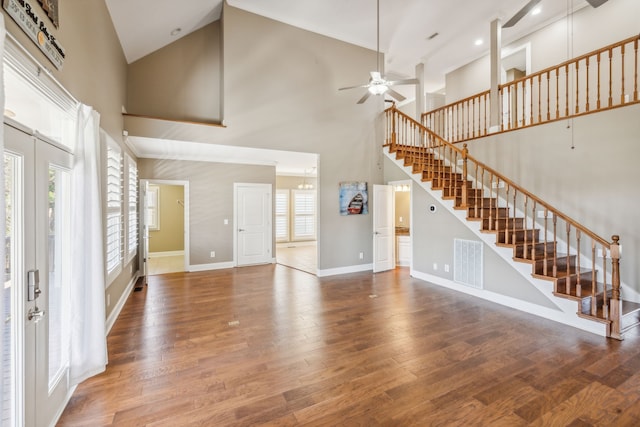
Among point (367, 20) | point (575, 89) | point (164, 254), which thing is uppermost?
point (367, 20)

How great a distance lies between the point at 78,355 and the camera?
2.42 metres

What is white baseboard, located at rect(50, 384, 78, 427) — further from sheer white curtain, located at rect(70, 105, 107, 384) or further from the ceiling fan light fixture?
the ceiling fan light fixture

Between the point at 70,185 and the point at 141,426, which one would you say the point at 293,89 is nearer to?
the point at 70,185

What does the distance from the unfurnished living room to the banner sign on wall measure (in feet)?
0.05

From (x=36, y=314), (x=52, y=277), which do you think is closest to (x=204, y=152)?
(x=52, y=277)

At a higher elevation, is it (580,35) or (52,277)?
(580,35)

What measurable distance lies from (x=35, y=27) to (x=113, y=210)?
8.45ft

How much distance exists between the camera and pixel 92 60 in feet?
10.1

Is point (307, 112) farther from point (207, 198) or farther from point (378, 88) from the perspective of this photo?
point (207, 198)

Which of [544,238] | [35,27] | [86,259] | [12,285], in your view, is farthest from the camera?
[544,238]

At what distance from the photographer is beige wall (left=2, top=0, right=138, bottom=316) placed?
2270mm

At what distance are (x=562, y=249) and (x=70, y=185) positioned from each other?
6.42 metres

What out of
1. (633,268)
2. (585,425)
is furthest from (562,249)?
(585,425)

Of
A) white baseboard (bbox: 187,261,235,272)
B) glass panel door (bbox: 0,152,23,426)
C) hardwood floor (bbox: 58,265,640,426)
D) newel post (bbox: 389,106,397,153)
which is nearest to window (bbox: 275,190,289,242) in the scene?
white baseboard (bbox: 187,261,235,272)
